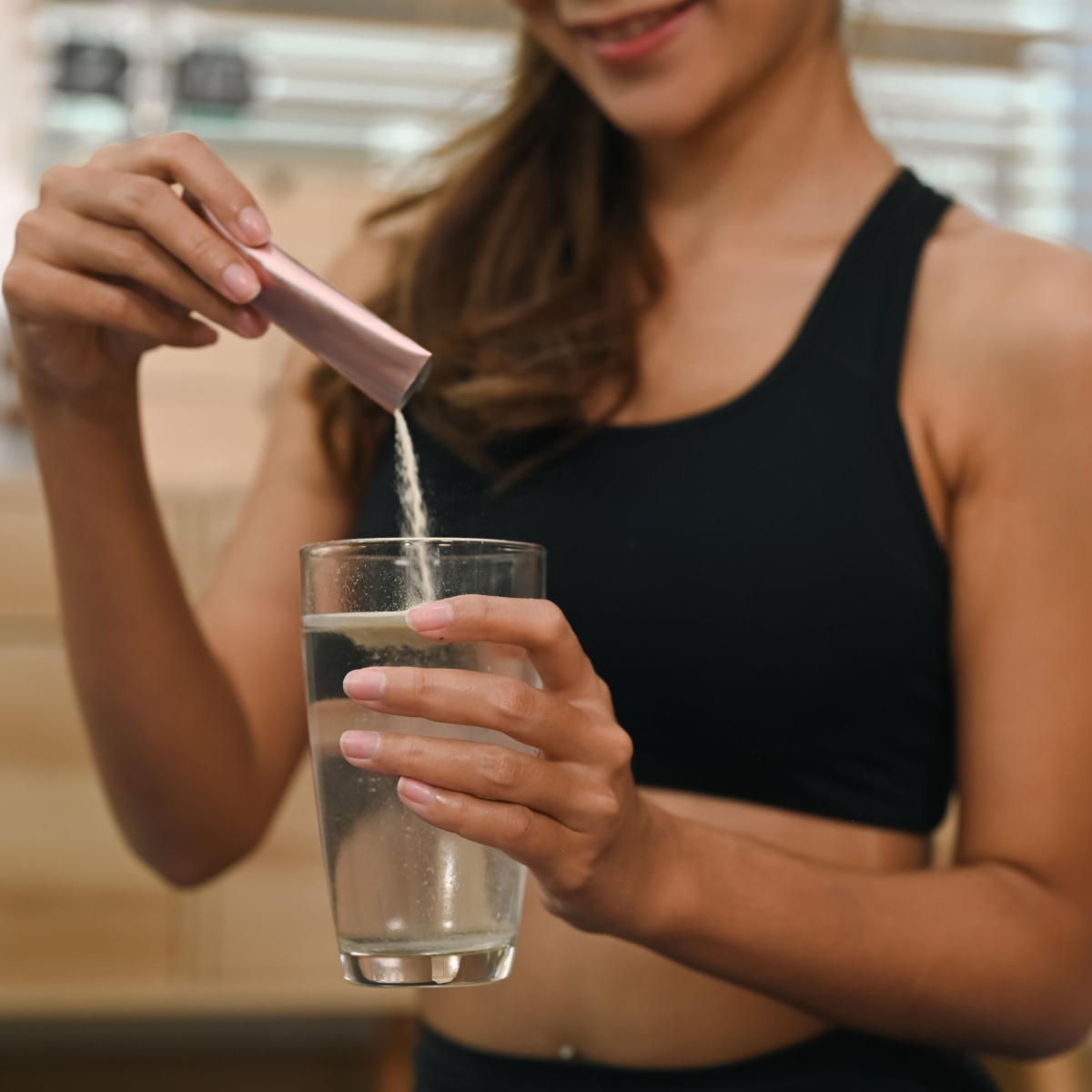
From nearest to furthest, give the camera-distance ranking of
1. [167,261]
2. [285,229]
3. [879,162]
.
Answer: [167,261] → [879,162] → [285,229]

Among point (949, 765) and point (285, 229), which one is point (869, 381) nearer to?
point (949, 765)

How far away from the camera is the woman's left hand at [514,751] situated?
21.3 inches

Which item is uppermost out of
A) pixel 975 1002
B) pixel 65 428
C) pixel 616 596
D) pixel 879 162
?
pixel 879 162

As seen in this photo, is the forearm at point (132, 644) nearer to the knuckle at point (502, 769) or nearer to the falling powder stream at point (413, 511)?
the falling powder stream at point (413, 511)

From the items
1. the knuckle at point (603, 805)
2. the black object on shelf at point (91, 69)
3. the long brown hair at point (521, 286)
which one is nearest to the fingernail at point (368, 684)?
the knuckle at point (603, 805)

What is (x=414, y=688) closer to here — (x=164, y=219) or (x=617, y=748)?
(x=617, y=748)

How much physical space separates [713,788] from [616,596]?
0.14 m

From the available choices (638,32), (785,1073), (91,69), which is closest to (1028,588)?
(785,1073)

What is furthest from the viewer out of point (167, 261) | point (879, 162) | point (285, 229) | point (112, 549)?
point (285, 229)

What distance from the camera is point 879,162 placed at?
110cm

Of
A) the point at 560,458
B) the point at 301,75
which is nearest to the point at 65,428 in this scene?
the point at 560,458

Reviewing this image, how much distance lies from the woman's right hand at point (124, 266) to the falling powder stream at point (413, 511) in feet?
0.33

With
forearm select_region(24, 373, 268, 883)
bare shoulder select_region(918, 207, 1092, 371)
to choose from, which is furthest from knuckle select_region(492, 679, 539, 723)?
bare shoulder select_region(918, 207, 1092, 371)

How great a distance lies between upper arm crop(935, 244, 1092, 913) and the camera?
0.87m
